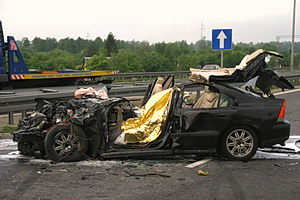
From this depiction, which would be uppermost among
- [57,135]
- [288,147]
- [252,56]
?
[252,56]

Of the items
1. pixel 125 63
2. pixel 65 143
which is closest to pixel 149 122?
pixel 65 143

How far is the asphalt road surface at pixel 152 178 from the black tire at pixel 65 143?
0.15 metres

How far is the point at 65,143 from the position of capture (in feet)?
21.3

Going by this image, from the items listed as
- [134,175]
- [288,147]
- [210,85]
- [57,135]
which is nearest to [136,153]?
[134,175]

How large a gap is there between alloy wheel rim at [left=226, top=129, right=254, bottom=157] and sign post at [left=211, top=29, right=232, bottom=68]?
28.5 feet

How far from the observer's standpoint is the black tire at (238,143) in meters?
6.61

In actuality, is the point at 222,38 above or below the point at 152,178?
above

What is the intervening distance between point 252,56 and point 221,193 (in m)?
2.92

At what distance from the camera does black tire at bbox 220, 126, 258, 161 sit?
6.61 meters

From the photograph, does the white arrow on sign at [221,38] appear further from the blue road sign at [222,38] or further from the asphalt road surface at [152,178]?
the asphalt road surface at [152,178]

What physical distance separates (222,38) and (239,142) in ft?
29.3

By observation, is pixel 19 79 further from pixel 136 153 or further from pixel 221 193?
pixel 221 193

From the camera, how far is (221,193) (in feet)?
16.5

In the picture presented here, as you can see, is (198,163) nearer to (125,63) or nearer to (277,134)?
(277,134)
